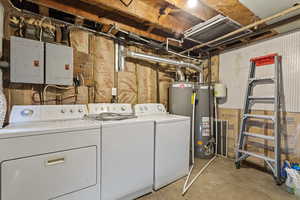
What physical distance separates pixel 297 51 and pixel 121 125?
8.64ft

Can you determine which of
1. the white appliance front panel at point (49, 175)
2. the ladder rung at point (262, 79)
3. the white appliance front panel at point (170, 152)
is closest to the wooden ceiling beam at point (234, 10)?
the ladder rung at point (262, 79)

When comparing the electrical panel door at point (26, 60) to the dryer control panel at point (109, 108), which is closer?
the electrical panel door at point (26, 60)

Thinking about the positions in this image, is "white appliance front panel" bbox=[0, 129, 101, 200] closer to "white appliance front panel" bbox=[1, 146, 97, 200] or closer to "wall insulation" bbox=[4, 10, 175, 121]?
"white appliance front panel" bbox=[1, 146, 97, 200]

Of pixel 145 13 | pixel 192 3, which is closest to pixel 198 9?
pixel 192 3

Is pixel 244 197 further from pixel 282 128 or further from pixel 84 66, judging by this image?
pixel 84 66

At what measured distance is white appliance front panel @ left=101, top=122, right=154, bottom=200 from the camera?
56.8 inches

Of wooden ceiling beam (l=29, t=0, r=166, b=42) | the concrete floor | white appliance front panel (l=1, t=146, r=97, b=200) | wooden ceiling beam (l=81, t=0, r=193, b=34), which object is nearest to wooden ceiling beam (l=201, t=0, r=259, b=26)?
wooden ceiling beam (l=81, t=0, r=193, b=34)

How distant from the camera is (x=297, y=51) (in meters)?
2.04

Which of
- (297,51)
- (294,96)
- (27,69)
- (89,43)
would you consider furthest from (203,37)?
(27,69)

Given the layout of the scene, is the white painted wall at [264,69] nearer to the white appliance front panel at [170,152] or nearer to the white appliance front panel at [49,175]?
the white appliance front panel at [170,152]

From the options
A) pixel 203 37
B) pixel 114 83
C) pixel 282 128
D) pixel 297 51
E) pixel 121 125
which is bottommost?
pixel 282 128

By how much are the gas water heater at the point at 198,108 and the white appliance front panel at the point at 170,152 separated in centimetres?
59

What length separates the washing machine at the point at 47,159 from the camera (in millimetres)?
1042

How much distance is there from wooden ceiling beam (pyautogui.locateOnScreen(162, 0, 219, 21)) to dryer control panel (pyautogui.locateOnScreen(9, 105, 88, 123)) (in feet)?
5.46
